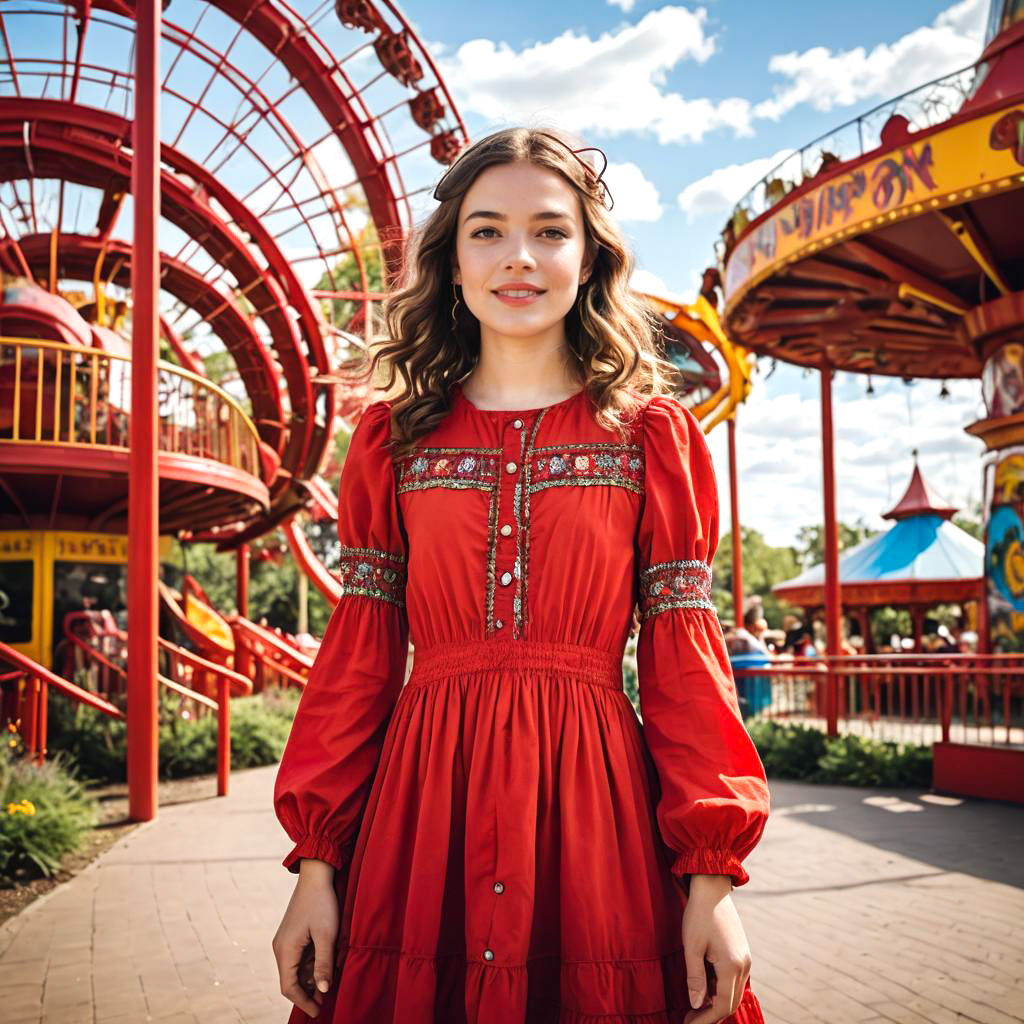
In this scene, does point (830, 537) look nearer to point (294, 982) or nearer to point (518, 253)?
point (518, 253)

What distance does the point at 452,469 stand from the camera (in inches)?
75.0

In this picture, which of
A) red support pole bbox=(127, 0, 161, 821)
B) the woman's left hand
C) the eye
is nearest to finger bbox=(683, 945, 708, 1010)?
the woman's left hand

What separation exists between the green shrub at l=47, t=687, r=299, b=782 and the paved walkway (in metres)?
2.22

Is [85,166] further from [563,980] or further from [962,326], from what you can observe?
[563,980]

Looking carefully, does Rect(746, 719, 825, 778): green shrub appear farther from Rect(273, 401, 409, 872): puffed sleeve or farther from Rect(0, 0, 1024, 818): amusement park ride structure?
Rect(273, 401, 409, 872): puffed sleeve

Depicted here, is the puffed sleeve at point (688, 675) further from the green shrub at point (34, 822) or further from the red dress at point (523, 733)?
the green shrub at point (34, 822)

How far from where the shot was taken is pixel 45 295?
10.8 m

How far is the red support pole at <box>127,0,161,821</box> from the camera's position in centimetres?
738

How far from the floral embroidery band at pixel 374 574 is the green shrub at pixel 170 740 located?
8.01 metres

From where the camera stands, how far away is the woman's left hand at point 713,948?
5.00 feet

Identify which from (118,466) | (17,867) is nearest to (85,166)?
(118,466)

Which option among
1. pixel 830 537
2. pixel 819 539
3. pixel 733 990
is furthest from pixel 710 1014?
pixel 819 539

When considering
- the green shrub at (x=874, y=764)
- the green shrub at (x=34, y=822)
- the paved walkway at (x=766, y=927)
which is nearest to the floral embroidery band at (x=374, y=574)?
the paved walkway at (x=766, y=927)

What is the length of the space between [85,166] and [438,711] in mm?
11434
